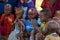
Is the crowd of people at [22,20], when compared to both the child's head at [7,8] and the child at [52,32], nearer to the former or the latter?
the child's head at [7,8]

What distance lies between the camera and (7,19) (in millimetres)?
5207

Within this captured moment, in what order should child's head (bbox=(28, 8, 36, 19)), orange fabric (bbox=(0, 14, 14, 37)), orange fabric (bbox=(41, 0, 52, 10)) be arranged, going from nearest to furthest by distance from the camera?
child's head (bbox=(28, 8, 36, 19)), orange fabric (bbox=(0, 14, 14, 37)), orange fabric (bbox=(41, 0, 52, 10))

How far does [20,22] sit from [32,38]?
1.44 feet

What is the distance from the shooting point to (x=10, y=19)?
5.22 meters

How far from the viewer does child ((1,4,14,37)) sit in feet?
16.8

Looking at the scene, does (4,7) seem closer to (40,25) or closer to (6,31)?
(6,31)

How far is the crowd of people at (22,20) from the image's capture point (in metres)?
4.51

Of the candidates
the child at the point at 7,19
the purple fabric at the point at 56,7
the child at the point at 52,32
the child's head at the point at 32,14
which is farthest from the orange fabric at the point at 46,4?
the child at the point at 52,32

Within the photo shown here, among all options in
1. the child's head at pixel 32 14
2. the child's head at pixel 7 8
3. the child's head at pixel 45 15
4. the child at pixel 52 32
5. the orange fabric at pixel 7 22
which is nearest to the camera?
the child at pixel 52 32

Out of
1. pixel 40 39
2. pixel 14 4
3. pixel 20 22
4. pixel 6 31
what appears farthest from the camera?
pixel 14 4

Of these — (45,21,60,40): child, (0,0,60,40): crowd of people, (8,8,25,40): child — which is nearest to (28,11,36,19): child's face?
(0,0,60,40): crowd of people

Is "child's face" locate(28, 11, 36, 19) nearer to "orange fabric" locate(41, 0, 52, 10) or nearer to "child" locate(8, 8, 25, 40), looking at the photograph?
"child" locate(8, 8, 25, 40)

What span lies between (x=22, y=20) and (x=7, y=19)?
43cm

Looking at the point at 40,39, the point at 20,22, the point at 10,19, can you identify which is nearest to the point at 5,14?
the point at 10,19
